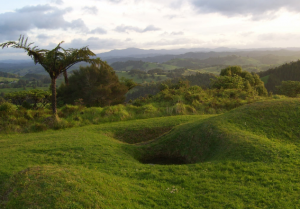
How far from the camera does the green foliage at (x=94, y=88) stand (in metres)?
18.4

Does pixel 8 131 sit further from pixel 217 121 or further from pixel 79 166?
pixel 217 121

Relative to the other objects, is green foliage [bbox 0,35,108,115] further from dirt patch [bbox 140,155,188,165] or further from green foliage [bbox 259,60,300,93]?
green foliage [bbox 259,60,300,93]

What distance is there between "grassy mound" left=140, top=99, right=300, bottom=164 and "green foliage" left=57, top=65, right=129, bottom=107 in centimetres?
1121

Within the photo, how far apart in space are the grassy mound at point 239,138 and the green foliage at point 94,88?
441 inches

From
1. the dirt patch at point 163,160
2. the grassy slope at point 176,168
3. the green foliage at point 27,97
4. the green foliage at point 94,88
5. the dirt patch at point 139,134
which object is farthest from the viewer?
the green foliage at point 94,88

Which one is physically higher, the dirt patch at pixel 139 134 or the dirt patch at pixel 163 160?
the dirt patch at pixel 139 134

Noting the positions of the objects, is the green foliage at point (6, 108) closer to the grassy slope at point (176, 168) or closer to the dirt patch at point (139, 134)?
the grassy slope at point (176, 168)

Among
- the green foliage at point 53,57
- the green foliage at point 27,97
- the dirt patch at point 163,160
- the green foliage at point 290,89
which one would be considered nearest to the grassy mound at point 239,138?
the dirt patch at point 163,160

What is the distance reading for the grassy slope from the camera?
12.8 feet

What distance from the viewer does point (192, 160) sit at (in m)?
7.14

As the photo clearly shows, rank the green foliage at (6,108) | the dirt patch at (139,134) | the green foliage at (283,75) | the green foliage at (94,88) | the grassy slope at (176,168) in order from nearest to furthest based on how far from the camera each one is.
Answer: the grassy slope at (176,168)
the dirt patch at (139,134)
the green foliage at (6,108)
the green foliage at (94,88)
the green foliage at (283,75)

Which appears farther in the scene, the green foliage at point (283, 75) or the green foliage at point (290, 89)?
the green foliage at point (283, 75)

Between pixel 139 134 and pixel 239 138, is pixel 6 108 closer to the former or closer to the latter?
pixel 139 134

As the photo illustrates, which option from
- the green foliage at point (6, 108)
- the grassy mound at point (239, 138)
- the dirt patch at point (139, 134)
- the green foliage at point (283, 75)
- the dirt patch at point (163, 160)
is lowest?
the dirt patch at point (163, 160)
